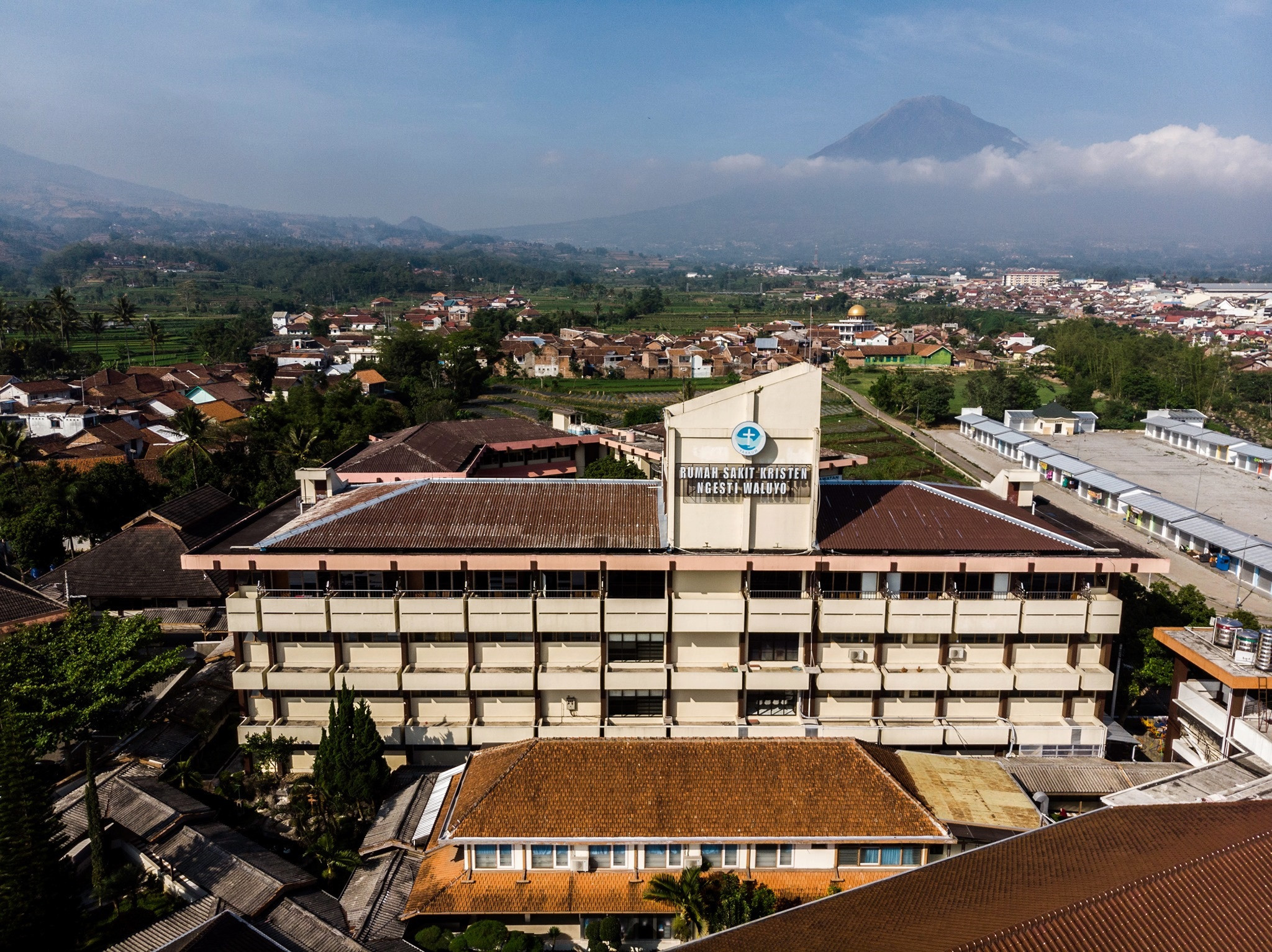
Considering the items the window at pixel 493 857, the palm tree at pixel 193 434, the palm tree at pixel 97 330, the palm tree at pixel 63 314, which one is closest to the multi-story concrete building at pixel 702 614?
the window at pixel 493 857

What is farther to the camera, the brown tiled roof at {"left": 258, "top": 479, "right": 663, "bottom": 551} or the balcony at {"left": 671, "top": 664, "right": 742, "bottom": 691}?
the balcony at {"left": 671, "top": 664, "right": 742, "bottom": 691}

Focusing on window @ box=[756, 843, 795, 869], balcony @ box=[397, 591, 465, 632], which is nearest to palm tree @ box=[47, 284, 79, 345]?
balcony @ box=[397, 591, 465, 632]

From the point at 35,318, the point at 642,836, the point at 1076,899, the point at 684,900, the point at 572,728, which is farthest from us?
the point at 35,318

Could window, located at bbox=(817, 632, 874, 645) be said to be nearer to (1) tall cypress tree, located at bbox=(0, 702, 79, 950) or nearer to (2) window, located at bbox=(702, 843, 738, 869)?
(2) window, located at bbox=(702, 843, 738, 869)

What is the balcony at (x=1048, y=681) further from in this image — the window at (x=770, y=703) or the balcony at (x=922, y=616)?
the window at (x=770, y=703)

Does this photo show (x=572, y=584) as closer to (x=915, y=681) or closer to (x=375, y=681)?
(x=375, y=681)

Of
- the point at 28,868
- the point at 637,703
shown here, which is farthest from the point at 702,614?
the point at 28,868
